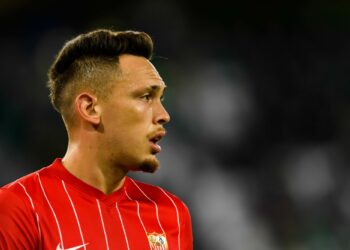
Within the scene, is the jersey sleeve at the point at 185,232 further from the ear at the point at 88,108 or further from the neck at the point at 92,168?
the ear at the point at 88,108

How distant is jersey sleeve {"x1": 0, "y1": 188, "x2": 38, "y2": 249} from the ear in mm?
408

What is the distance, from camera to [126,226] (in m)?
2.42

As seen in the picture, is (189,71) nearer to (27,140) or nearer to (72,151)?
(27,140)

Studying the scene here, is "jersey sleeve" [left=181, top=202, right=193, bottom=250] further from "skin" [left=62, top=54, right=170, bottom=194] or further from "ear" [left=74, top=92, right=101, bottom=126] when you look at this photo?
"ear" [left=74, top=92, right=101, bottom=126]

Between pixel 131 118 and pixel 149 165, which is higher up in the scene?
pixel 131 118

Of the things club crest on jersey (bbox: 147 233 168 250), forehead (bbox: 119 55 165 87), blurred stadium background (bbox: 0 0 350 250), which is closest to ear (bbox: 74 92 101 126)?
forehead (bbox: 119 55 165 87)

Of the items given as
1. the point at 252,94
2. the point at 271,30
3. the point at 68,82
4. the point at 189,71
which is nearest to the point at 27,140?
the point at 189,71

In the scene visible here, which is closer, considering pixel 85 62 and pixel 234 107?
pixel 85 62

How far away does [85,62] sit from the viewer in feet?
8.29

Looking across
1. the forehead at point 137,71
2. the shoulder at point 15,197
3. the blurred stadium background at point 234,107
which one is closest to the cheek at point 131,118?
the forehead at point 137,71

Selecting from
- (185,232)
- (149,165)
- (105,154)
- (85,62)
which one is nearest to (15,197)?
(105,154)

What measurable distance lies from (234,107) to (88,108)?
9.89 ft

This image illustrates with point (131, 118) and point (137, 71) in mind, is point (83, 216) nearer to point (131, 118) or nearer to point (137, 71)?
point (131, 118)

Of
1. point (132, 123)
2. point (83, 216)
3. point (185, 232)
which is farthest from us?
point (185, 232)
